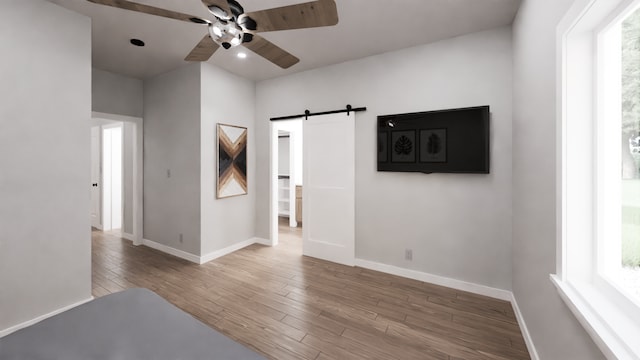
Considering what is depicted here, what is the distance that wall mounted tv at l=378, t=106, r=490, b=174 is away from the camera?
2.61m

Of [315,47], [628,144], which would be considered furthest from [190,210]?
[628,144]

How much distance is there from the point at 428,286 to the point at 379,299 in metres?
0.68

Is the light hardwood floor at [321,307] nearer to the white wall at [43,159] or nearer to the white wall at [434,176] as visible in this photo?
the white wall at [434,176]

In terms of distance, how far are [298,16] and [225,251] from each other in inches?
133

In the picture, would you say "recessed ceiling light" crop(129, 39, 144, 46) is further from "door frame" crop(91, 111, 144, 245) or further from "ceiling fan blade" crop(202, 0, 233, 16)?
"ceiling fan blade" crop(202, 0, 233, 16)

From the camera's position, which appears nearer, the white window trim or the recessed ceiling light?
the white window trim

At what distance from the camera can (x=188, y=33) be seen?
2.78 m

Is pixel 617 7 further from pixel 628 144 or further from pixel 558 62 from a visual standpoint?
pixel 628 144

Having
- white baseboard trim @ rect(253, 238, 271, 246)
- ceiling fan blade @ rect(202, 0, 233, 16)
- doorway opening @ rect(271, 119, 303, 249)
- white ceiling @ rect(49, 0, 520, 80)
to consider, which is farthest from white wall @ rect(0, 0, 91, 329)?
doorway opening @ rect(271, 119, 303, 249)

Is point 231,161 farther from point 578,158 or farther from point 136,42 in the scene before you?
point 578,158

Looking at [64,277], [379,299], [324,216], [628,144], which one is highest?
[628,144]

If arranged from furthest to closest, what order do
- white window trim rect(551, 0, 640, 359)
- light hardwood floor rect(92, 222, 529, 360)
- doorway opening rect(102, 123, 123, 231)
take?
doorway opening rect(102, 123, 123, 231)
light hardwood floor rect(92, 222, 529, 360)
white window trim rect(551, 0, 640, 359)

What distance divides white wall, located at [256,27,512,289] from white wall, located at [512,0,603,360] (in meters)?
0.25

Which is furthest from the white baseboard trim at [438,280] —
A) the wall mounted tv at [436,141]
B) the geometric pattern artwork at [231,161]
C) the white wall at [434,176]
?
the geometric pattern artwork at [231,161]
